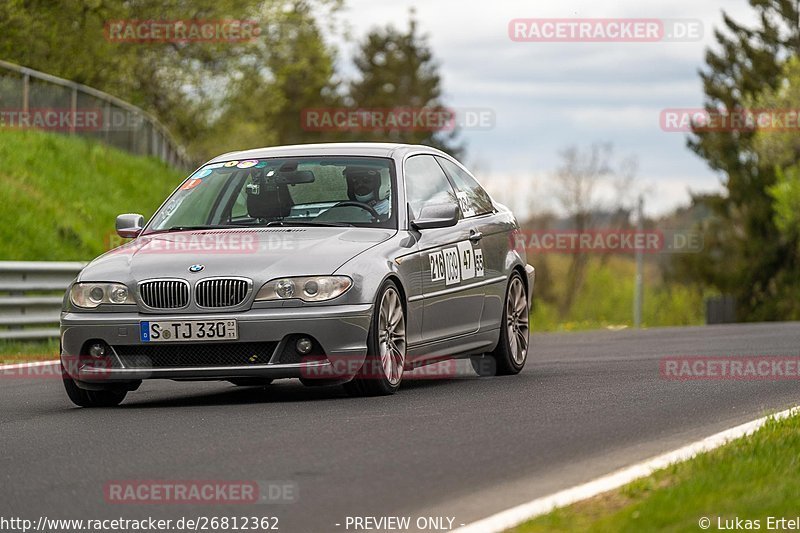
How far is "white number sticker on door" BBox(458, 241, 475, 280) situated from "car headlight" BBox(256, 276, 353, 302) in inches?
72.1

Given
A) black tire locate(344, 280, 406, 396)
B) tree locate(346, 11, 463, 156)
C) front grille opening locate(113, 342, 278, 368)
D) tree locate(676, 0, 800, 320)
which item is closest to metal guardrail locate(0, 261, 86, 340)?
front grille opening locate(113, 342, 278, 368)

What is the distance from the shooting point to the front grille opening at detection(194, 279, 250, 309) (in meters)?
9.76

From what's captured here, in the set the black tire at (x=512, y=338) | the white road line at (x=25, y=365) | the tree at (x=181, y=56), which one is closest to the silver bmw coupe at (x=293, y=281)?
the black tire at (x=512, y=338)

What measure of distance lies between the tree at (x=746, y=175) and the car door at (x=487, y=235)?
58577 millimetres

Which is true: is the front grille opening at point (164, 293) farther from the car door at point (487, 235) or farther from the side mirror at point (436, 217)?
the car door at point (487, 235)

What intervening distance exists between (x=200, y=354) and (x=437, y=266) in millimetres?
1941

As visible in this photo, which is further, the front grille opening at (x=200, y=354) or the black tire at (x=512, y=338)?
the black tire at (x=512, y=338)

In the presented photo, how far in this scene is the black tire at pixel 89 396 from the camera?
10281 millimetres

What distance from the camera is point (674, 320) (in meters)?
88.2

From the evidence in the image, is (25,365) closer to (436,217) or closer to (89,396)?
(89,396)

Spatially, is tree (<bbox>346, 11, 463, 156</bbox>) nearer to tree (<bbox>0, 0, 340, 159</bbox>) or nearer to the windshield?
tree (<bbox>0, 0, 340, 159</bbox>)

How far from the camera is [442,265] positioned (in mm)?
11102

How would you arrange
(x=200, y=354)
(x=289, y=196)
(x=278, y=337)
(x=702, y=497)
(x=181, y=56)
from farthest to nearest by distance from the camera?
(x=181, y=56), (x=289, y=196), (x=200, y=354), (x=278, y=337), (x=702, y=497)

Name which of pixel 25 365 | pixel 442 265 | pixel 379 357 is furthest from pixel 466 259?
pixel 25 365
